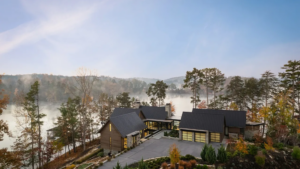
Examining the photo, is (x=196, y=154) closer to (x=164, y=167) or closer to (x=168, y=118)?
A: (x=164, y=167)

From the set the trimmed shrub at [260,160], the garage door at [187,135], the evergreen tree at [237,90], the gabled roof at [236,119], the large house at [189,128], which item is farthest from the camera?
the evergreen tree at [237,90]

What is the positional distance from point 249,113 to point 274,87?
25.1ft

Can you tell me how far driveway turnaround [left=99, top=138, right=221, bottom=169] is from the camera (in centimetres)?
1962

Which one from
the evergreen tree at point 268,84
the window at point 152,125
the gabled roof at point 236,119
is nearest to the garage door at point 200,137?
the gabled roof at point 236,119

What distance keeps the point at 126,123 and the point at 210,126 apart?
13570 mm

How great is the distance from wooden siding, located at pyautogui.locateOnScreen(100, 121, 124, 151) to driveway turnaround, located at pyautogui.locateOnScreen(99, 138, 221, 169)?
88.1 inches

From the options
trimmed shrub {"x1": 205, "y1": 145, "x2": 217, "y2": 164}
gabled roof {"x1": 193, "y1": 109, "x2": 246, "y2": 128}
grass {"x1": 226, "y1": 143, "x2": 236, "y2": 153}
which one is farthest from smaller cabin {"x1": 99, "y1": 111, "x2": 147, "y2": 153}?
gabled roof {"x1": 193, "y1": 109, "x2": 246, "y2": 128}

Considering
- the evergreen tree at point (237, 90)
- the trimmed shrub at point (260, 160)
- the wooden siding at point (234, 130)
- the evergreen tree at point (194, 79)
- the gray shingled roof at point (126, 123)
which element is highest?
the evergreen tree at point (194, 79)

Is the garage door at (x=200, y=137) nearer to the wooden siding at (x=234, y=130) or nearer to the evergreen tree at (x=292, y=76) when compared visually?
the wooden siding at (x=234, y=130)

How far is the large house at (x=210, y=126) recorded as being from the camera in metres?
25.6

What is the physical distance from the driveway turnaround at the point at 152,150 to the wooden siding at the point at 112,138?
2238mm

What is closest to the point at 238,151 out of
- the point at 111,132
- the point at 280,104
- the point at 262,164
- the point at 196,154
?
the point at 262,164

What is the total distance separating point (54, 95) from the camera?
79688mm

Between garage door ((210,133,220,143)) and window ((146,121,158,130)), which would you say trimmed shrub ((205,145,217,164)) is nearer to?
garage door ((210,133,220,143))
